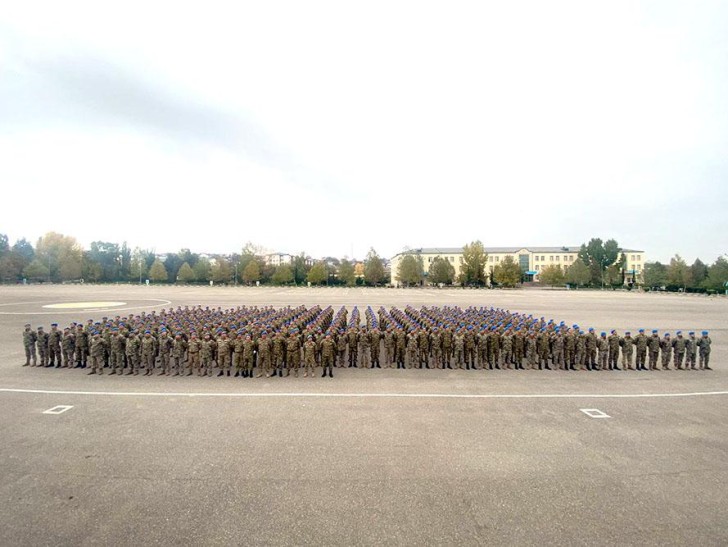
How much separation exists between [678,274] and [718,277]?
42.1 ft

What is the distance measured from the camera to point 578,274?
328 feet

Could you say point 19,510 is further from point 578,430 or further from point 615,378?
point 615,378

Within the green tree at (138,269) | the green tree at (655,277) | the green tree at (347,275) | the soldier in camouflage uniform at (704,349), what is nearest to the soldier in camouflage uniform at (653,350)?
the soldier in camouflage uniform at (704,349)

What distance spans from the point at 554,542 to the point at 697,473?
12.3 ft

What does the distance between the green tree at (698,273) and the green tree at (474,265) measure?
46540 mm

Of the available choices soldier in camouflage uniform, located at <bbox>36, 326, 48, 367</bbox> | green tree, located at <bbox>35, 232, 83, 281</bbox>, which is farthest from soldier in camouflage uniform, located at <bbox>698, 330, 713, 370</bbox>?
green tree, located at <bbox>35, 232, 83, 281</bbox>

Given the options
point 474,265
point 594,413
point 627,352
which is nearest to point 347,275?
point 474,265

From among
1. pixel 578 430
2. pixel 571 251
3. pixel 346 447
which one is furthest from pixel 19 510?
pixel 571 251

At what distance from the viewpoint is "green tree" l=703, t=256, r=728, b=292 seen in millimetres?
77863

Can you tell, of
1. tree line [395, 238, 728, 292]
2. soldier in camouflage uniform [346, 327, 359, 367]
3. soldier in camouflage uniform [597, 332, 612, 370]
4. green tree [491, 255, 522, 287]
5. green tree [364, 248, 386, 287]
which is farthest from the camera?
green tree [364, 248, 386, 287]

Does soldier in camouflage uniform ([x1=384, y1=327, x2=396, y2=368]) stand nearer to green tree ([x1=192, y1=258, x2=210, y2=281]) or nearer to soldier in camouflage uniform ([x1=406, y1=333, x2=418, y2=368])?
soldier in camouflage uniform ([x1=406, y1=333, x2=418, y2=368])

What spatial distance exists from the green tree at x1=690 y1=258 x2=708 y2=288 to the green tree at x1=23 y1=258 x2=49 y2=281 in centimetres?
15514

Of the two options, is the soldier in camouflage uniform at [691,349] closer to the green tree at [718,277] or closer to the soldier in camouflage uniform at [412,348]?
the soldier in camouflage uniform at [412,348]

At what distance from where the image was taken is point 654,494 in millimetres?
5805
